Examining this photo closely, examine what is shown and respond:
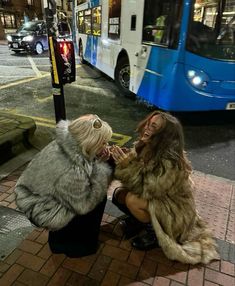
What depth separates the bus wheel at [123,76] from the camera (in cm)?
673

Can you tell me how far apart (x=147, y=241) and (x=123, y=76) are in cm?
514

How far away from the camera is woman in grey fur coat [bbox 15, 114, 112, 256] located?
189 cm

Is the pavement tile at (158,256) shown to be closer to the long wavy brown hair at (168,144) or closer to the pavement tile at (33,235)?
the long wavy brown hair at (168,144)

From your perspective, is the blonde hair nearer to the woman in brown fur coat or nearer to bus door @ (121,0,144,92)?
the woman in brown fur coat

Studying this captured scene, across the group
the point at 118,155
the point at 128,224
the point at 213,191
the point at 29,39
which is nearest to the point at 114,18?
the point at 213,191

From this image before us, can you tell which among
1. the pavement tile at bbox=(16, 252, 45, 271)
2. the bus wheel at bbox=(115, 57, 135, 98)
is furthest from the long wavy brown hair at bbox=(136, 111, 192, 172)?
the bus wheel at bbox=(115, 57, 135, 98)

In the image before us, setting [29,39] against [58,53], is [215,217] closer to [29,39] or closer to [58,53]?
[58,53]

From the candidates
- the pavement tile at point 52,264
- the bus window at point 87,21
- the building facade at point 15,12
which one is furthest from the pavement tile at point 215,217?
the building facade at point 15,12

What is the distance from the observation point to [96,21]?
8.52 meters

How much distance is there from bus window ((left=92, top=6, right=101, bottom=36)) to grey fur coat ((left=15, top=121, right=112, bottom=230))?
273 inches

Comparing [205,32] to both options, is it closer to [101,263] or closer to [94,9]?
[101,263]

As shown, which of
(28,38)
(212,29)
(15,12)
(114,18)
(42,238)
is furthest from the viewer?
(15,12)

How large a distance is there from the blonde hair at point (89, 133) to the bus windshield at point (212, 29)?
3.13 m

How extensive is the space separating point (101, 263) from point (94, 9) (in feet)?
26.1
